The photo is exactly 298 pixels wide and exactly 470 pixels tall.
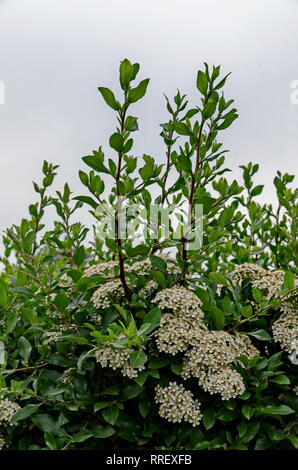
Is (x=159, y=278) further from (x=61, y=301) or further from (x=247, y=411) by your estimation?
(x=247, y=411)

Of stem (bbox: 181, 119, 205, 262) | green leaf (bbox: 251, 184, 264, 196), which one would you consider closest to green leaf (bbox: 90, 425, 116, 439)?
stem (bbox: 181, 119, 205, 262)

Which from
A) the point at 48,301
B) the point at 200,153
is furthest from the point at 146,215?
the point at 48,301

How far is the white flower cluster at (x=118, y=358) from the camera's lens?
1487 millimetres

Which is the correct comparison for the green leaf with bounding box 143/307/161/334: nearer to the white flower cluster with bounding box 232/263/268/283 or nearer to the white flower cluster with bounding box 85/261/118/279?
the white flower cluster with bounding box 85/261/118/279

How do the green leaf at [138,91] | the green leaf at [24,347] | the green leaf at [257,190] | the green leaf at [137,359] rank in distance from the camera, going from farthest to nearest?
1. the green leaf at [257,190]
2. the green leaf at [24,347]
3. the green leaf at [138,91]
4. the green leaf at [137,359]

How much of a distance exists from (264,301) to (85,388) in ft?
1.99

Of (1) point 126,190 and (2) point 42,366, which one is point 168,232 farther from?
(2) point 42,366

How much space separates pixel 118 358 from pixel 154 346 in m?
0.16

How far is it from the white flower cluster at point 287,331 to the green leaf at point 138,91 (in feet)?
2.61

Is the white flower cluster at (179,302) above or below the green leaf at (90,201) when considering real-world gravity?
below

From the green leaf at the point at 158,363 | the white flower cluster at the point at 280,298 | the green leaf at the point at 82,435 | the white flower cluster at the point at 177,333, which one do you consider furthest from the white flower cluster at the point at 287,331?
the green leaf at the point at 82,435

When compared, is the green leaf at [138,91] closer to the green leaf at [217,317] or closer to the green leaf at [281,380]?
the green leaf at [217,317]

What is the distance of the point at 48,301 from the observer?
174cm

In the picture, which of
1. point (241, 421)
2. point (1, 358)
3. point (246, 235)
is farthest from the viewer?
point (246, 235)
